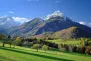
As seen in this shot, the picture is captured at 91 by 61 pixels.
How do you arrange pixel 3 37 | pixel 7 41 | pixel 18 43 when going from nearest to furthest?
pixel 7 41 < pixel 3 37 < pixel 18 43

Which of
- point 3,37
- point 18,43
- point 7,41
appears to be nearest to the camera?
point 7,41

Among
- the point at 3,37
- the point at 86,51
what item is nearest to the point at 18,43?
the point at 3,37

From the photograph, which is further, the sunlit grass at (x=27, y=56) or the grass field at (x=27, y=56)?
the sunlit grass at (x=27, y=56)

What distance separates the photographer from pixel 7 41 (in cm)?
15388

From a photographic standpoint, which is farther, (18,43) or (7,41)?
(18,43)

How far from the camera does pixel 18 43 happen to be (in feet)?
620

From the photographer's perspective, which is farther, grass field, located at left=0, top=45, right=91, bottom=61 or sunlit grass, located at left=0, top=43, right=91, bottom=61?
sunlit grass, located at left=0, top=43, right=91, bottom=61

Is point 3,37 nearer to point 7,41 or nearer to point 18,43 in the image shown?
point 7,41

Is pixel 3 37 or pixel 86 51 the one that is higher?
pixel 3 37

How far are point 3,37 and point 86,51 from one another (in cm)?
8323

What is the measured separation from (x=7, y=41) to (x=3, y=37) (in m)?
14.0

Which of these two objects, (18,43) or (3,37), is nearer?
(3,37)

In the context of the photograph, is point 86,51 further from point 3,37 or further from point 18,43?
point 3,37

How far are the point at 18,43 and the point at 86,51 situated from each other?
67.3 meters
